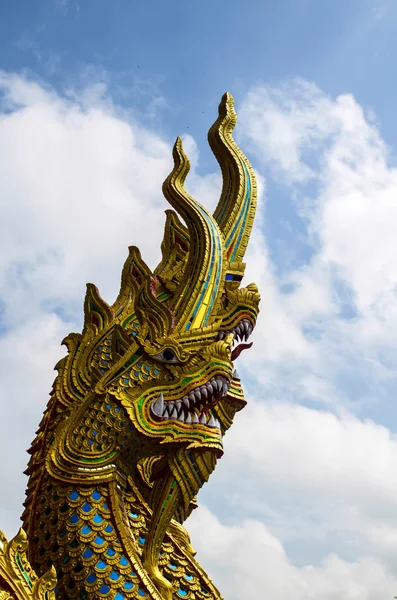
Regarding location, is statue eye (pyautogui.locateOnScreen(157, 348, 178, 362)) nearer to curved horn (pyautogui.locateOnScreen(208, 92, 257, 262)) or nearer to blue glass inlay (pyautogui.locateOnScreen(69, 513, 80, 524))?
blue glass inlay (pyautogui.locateOnScreen(69, 513, 80, 524))

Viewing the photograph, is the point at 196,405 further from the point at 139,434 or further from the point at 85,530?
the point at 85,530

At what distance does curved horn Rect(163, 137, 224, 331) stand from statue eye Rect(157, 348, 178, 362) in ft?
1.80

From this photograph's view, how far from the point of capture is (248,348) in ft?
29.5

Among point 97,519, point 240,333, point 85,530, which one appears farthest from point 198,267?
point 85,530

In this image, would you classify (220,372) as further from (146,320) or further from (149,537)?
(149,537)

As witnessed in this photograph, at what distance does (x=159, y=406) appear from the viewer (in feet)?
25.6

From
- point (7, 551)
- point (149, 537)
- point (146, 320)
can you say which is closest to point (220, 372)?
point (146, 320)

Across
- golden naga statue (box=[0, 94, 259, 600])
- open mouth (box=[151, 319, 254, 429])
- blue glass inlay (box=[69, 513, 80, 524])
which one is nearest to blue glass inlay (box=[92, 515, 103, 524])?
golden naga statue (box=[0, 94, 259, 600])

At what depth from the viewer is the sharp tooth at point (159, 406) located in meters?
7.79

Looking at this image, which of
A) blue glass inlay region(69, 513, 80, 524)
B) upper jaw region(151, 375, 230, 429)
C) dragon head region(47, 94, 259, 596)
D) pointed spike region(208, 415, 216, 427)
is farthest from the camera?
pointed spike region(208, 415, 216, 427)

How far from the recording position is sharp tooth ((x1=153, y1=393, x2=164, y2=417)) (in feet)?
25.6

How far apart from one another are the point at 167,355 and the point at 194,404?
1.79 feet

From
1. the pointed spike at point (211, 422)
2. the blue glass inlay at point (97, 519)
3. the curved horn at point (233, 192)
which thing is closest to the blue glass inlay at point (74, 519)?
the blue glass inlay at point (97, 519)

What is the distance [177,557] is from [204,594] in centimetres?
40
